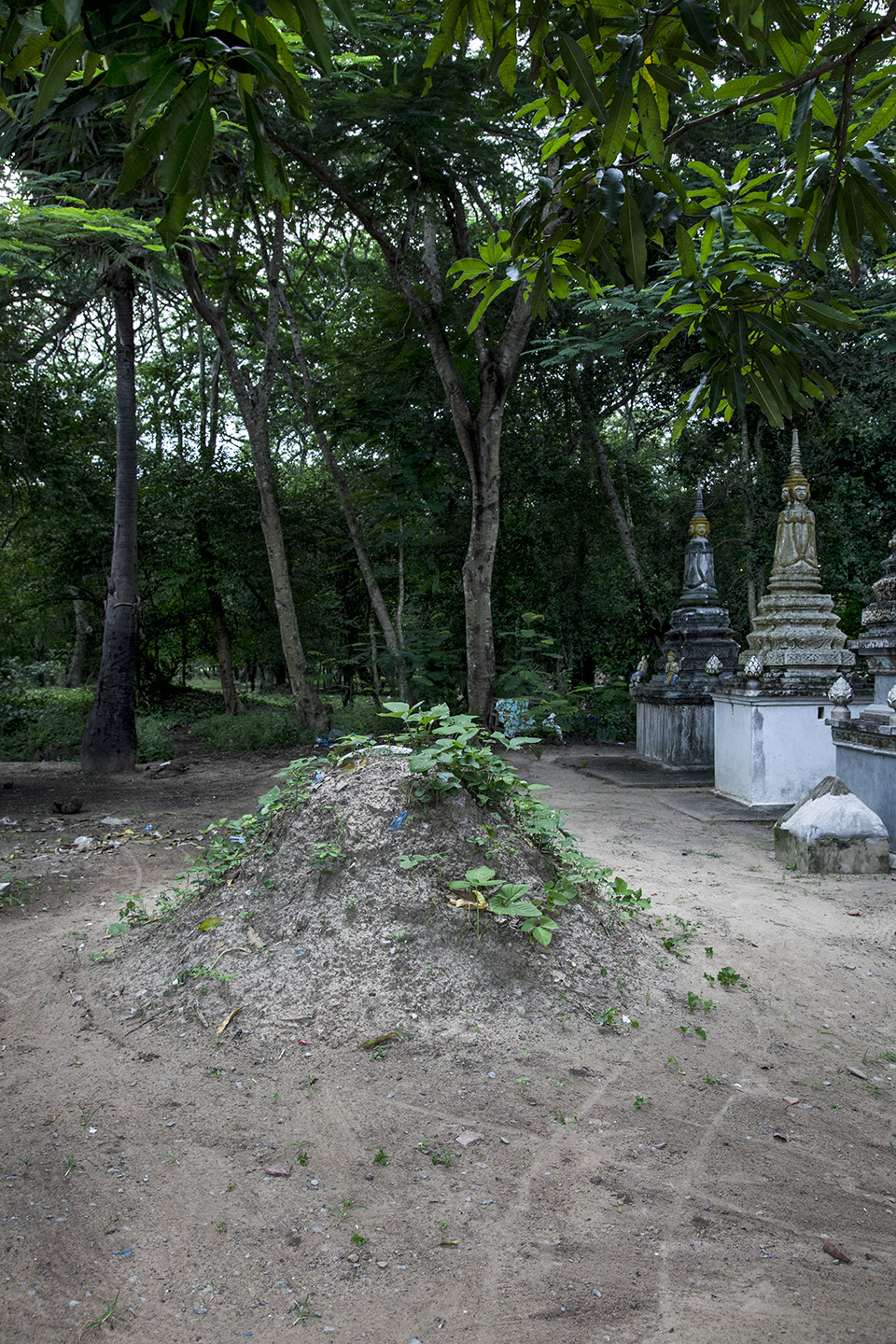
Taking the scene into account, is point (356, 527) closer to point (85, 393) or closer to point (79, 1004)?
point (85, 393)

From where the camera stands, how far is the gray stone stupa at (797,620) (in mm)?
8938

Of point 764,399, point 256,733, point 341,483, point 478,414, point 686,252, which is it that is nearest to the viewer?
point 686,252

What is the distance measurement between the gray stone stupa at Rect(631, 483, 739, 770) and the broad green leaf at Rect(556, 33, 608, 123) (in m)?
9.81

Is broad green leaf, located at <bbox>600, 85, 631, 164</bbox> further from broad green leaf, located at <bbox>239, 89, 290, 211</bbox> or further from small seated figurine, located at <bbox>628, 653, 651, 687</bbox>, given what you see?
small seated figurine, located at <bbox>628, 653, 651, 687</bbox>

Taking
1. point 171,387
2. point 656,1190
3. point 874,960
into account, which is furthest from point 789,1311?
point 171,387

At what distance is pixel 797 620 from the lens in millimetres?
9250

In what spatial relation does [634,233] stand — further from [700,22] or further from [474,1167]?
[474,1167]

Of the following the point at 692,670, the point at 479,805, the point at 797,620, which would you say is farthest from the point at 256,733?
the point at 479,805

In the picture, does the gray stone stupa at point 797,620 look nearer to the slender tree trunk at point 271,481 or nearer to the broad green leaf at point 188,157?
the slender tree trunk at point 271,481

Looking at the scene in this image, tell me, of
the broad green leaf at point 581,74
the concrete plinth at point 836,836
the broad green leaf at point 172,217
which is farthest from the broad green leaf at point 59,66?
the concrete plinth at point 836,836

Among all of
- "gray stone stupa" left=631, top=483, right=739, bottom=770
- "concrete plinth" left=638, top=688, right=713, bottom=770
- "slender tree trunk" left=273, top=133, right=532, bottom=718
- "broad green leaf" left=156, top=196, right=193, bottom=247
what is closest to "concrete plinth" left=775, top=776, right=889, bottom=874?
"slender tree trunk" left=273, top=133, right=532, bottom=718

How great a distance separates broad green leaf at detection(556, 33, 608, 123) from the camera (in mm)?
1906

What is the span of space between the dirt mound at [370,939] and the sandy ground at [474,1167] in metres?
0.09

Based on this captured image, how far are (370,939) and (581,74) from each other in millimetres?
3301
